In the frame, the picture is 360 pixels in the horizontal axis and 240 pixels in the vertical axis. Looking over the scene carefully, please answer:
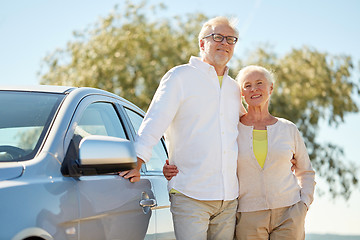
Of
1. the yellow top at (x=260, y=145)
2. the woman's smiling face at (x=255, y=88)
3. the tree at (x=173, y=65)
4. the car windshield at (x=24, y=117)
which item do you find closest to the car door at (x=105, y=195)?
the car windshield at (x=24, y=117)

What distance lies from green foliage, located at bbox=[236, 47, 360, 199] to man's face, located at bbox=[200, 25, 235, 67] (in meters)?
19.7

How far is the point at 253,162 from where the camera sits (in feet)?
13.9

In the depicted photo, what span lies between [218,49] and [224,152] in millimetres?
745

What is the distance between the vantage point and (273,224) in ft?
14.2

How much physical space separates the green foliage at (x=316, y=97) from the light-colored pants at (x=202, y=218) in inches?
789

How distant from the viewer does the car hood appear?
2.71 meters

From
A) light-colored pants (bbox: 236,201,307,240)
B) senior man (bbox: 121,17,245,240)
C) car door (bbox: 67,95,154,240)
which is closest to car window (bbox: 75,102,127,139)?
car door (bbox: 67,95,154,240)

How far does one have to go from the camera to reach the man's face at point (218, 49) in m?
4.20

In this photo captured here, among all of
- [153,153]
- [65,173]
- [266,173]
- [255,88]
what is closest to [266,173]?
[266,173]

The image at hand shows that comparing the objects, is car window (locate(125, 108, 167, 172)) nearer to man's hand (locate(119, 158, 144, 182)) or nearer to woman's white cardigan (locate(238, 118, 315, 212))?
man's hand (locate(119, 158, 144, 182))

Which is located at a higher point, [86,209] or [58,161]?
[58,161]

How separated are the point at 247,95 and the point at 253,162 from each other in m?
0.51

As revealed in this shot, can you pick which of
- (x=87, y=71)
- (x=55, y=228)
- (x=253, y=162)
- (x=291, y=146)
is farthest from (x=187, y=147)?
(x=87, y=71)

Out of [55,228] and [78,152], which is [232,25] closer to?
[78,152]
